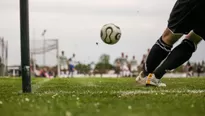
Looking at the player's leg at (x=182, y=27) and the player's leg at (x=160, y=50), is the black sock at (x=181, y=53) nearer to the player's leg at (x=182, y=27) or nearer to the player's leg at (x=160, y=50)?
the player's leg at (x=182, y=27)

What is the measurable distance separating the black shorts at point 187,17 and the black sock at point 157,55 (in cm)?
65

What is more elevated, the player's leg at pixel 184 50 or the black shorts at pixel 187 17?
the black shorts at pixel 187 17

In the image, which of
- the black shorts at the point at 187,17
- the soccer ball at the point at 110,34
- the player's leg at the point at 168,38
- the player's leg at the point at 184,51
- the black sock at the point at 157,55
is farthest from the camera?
the soccer ball at the point at 110,34

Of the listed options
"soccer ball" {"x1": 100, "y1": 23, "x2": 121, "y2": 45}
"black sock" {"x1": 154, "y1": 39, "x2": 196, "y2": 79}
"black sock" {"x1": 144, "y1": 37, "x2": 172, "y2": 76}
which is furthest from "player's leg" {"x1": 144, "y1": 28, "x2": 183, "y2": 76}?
"soccer ball" {"x1": 100, "y1": 23, "x2": 121, "y2": 45}

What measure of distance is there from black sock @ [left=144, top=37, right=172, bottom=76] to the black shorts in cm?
65

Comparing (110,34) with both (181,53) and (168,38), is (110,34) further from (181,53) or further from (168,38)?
(181,53)

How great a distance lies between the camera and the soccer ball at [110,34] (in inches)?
570

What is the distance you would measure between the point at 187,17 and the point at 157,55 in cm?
122

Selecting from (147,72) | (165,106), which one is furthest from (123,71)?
(165,106)

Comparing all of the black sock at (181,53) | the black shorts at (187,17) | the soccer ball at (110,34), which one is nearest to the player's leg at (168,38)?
the black shorts at (187,17)

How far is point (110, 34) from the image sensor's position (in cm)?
1455

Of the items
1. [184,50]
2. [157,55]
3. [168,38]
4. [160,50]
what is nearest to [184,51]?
[184,50]

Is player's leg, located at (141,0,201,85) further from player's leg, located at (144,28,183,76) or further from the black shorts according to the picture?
player's leg, located at (144,28,183,76)

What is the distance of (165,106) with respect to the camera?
451 centimetres
